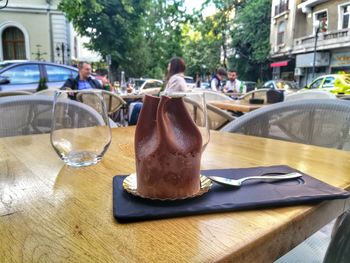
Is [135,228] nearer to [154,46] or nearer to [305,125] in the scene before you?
[305,125]

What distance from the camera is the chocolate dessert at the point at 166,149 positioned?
1.61 ft

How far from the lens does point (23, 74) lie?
19.4ft

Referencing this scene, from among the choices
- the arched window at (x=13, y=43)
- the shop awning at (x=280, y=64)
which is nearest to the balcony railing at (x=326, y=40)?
the shop awning at (x=280, y=64)

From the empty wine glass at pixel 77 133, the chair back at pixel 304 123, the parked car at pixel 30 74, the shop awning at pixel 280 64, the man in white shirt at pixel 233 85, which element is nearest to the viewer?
the empty wine glass at pixel 77 133

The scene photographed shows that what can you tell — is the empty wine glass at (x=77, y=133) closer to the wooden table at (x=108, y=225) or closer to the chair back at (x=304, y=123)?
the wooden table at (x=108, y=225)

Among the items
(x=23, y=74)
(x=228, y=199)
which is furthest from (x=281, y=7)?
(x=228, y=199)

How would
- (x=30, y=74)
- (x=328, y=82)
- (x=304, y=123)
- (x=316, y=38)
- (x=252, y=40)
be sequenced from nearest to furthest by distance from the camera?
(x=304, y=123) < (x=30, y=74) < (x=328, y=82) < (x=316, y=38) < (x=252, y=40)

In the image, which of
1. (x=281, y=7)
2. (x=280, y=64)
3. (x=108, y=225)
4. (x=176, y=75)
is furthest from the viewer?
(x=280, y=64)

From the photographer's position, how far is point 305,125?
4.18 ft

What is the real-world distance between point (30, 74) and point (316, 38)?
1191 centimetres

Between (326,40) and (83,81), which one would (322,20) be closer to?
(326,40)

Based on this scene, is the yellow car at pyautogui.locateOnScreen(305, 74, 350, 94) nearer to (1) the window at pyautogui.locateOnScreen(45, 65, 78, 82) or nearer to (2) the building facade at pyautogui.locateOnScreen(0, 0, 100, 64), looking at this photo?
(1) the window at pyautogui.locateOnScreen(45, 65, 78, 82)

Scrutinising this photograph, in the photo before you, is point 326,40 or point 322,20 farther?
point 322,20

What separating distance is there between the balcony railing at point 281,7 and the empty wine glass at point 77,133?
16.8m
